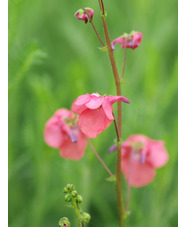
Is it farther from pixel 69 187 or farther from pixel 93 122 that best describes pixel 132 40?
pixel 69 187

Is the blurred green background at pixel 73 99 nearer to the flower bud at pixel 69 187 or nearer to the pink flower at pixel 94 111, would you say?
the pink flower at pixel 94 111

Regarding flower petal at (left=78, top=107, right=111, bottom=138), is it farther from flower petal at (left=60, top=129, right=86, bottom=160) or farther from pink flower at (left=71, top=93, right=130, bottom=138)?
flower petal at (left=60, top=129, right=86, bottom=160)

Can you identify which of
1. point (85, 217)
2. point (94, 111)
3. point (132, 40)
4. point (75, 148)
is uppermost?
point (132, 40)

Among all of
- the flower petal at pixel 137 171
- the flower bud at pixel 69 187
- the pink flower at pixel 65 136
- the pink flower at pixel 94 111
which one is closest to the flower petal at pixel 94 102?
the pink flower at pixel 94 111

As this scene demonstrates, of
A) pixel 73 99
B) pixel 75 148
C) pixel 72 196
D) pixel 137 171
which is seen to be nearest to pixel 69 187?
pixel 72 196

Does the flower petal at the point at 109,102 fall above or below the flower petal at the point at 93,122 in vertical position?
above

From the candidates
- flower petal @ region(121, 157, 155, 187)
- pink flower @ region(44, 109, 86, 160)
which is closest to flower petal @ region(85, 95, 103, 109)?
pink flower @ region(44, 109, 86, 160)
